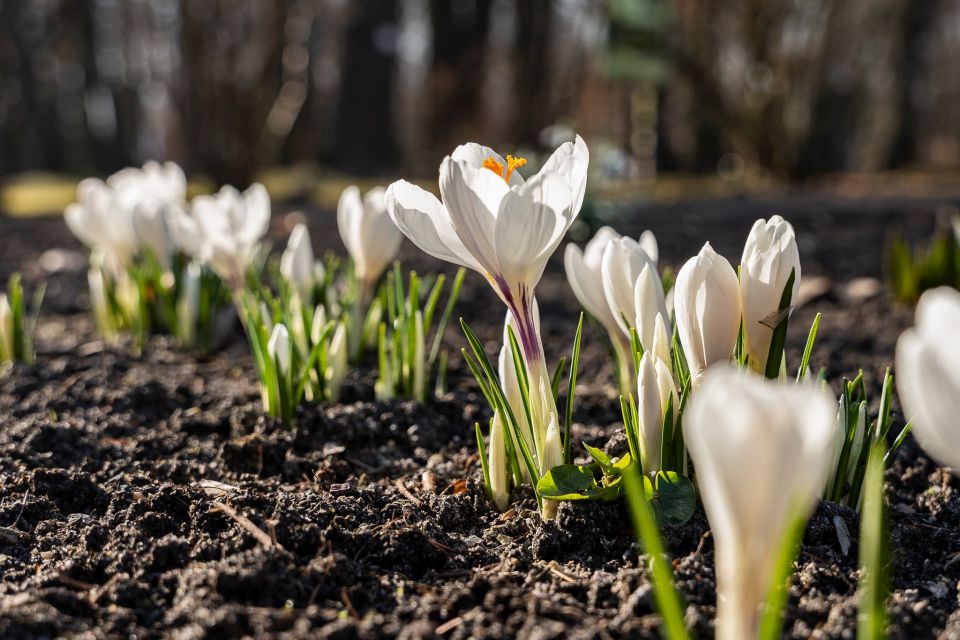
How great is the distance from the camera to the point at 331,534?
1421mm

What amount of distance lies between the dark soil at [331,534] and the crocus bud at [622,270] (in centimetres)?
26

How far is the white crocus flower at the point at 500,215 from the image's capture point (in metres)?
1.22

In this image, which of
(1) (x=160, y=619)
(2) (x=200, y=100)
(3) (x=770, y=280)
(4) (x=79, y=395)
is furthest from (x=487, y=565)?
(2) (x=200, y=100)

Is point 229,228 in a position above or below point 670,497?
above

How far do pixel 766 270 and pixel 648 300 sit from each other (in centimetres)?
19

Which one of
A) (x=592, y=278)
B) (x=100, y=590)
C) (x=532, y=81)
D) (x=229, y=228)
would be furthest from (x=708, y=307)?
(x=532, y=81)

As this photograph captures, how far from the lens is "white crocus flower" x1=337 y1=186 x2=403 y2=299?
2.24 m

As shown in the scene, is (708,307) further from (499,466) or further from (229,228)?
(229,228)

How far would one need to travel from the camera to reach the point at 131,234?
9.78 ft

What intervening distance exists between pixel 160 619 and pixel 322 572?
0.22 meters

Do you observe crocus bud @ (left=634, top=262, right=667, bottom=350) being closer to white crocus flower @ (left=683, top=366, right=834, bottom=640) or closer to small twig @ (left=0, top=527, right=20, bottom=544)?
white crocus flower @ (left=683, top=366, right=834, bottom=640)

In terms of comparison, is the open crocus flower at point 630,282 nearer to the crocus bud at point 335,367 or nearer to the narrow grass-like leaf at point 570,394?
the narrow grass-like leaf at point 570,394

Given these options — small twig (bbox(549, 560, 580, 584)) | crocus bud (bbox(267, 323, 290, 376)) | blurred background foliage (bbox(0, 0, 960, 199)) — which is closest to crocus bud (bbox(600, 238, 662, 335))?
small twig (bbox(549, 560, 580, 584))

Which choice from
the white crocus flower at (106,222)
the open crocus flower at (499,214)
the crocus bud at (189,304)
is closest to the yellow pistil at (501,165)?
the open crocus flower at (499,214)
